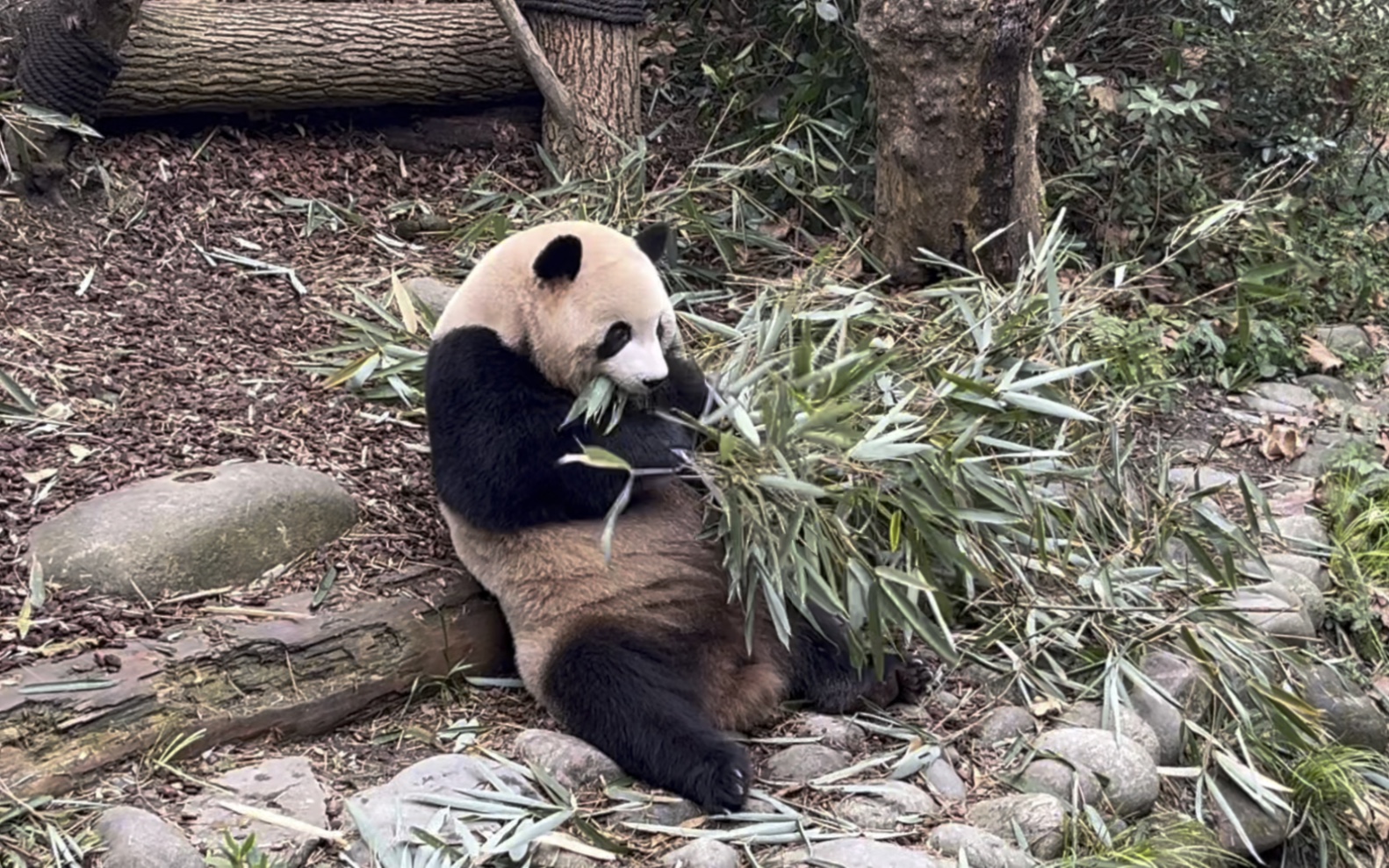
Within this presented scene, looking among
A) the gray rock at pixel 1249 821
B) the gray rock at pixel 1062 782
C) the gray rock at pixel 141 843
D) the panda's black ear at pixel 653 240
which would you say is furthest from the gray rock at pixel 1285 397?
the gray rock at pixel 141 843

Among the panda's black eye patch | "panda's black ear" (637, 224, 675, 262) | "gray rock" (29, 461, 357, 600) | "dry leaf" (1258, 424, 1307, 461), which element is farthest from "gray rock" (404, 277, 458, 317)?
"dry leaf" (1258, 424, 1307, 461)

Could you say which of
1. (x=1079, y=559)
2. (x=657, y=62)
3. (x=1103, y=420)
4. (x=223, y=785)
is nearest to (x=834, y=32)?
(x=657, y=62)

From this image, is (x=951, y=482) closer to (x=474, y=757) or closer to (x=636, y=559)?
(x=636, y=559)

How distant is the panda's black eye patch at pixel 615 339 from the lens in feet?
11.9

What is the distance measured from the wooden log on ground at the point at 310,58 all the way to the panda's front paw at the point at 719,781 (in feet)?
12.1

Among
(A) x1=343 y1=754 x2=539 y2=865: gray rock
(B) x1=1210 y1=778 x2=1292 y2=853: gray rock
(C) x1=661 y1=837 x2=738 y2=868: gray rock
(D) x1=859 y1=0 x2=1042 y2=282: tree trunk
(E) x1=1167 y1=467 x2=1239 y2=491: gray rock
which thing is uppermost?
(D) x1=859 y1=0 x2=1042 y2=282: tree trunk

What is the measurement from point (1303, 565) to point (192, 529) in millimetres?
3812

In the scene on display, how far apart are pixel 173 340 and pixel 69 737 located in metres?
1.85

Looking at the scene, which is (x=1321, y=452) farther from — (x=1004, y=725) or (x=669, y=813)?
(x=669, y=813)

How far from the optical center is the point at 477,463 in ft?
11.8

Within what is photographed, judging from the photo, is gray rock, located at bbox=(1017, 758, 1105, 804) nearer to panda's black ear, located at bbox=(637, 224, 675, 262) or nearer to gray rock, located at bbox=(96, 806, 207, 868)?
panda's black ear, located at bbox=(637, 224, 675, 262)

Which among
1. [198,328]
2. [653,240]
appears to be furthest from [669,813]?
[198,328]

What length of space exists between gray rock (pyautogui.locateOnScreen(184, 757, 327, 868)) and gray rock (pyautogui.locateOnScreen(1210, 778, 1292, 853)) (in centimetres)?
254

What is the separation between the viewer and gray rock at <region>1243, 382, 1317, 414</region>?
228 inches
